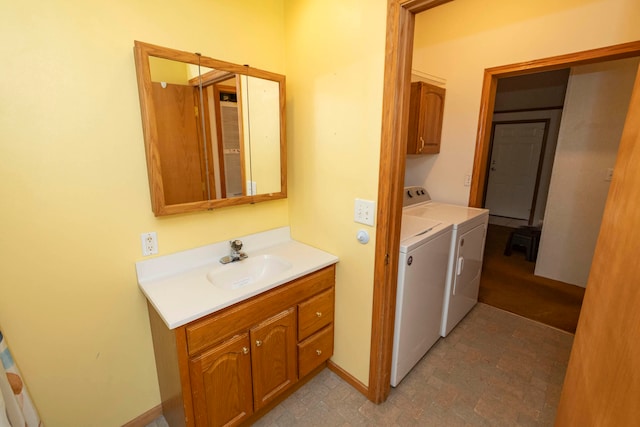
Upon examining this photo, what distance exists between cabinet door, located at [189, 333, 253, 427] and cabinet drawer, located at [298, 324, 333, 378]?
353 millimetres

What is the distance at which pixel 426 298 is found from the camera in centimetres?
194

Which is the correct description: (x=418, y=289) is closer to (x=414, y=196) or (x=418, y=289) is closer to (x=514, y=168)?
(x=414, y=196)

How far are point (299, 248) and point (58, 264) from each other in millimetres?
1231

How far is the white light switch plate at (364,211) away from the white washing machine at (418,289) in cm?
27

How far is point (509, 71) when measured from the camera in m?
2.55

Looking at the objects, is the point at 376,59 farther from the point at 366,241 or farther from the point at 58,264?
the point at 58,264

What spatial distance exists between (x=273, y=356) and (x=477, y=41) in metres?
3.21

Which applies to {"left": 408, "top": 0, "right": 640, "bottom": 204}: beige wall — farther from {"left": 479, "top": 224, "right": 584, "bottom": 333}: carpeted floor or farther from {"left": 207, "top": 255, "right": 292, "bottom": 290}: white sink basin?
{"left": 207, "top": 255, "right": 292, "bottom": 290}: white sink basin

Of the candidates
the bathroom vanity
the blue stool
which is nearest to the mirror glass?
the bathroom vanity

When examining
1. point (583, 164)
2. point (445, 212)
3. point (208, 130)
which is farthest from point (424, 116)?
point (208, 130)

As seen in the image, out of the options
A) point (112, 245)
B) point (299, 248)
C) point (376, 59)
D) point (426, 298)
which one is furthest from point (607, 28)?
point (112, 245)

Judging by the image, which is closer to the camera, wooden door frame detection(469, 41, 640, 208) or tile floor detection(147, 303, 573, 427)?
tile floor detection(147, 303, 573, 427)

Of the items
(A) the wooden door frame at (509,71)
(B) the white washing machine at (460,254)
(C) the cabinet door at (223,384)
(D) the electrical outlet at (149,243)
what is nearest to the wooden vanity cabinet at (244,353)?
(C) the cabinet door at (223,384)

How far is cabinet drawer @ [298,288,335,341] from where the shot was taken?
5.44 ft
